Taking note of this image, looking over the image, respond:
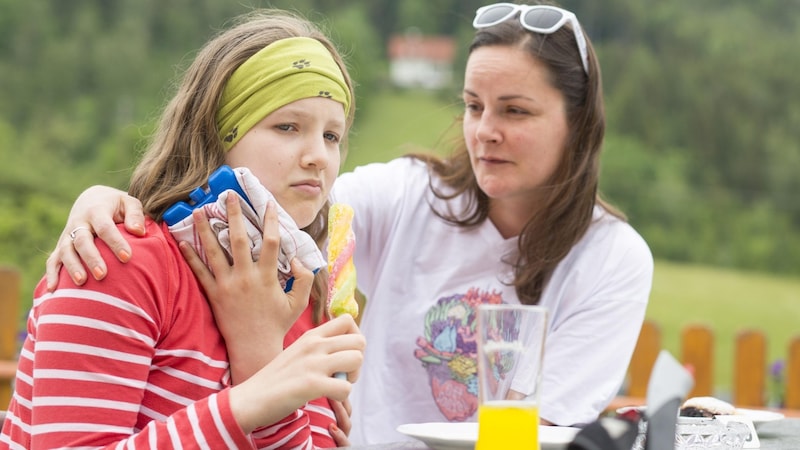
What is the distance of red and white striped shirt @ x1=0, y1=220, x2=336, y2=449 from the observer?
4.13 feet

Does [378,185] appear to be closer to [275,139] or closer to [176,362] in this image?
[275,139]

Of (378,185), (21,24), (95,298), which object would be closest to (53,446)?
(95,298)

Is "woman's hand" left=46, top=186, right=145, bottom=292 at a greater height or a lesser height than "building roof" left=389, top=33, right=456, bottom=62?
lesser

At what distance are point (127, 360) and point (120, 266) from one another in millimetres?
127

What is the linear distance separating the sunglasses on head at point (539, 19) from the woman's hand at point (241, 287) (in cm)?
129

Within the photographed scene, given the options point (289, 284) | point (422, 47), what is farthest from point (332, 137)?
point (422, 47)

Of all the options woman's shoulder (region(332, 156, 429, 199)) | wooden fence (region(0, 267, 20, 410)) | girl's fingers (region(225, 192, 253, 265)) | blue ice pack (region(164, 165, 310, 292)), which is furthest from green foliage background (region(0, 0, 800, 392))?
Result: girl's fingers (region(225, 192, 253, 265))

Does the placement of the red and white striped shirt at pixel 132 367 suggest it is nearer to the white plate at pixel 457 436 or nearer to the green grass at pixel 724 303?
the white plate at pixel 457 436

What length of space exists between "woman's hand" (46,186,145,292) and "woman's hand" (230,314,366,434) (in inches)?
10.3

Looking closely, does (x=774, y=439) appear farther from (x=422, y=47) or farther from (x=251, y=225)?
(x=422, y=47)

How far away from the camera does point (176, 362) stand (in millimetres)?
1403

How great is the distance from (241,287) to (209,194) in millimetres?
147

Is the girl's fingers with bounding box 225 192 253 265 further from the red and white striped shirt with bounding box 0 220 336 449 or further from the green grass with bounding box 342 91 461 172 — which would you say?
the green grass with bounding box 342 91 461 172

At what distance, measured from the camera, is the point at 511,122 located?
2465 millimetres
